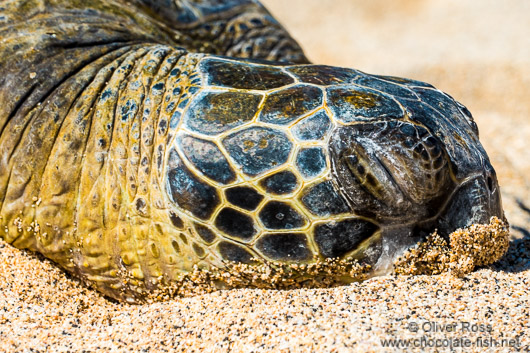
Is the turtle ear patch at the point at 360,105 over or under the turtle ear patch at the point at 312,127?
over

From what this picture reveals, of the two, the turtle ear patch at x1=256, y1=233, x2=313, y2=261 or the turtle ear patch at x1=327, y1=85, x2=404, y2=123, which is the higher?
the turtle ear patch at x1=327, y1=85, x2=404, y2=123

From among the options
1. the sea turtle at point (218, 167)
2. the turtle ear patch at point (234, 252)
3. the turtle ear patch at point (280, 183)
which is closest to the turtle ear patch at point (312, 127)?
the sea turtle at point (218, 167)

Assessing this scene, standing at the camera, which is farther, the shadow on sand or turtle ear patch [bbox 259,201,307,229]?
the shadow on sand

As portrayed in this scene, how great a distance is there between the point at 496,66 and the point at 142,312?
4.57 meters

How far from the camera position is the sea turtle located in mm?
1852

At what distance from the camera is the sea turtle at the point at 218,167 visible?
1.85m

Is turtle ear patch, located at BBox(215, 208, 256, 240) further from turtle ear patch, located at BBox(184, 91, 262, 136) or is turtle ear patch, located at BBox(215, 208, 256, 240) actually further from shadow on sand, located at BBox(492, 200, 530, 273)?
shadow on sand, located at BBox(492, 200, 530, 273)

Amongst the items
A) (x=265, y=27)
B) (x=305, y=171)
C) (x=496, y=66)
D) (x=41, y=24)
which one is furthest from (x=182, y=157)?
(x=496, y=66)

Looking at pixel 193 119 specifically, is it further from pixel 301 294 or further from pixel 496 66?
pixel 496 66

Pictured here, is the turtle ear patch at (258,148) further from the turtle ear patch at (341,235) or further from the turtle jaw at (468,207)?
the turtle jaw at (468,207)

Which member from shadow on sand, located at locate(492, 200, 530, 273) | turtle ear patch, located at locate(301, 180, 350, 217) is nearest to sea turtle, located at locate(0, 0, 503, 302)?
turtle ear patch, located at locate(301, 180, 350, 217)

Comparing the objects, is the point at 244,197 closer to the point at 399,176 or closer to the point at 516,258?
the point at 399,176

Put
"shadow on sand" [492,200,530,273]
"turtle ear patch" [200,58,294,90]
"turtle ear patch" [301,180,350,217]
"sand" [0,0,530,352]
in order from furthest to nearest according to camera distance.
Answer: "shadow on sand" [492,200,530,273]
"turtle ear patch" [200,58,294,90]
"turtle ear patch" [301,180,350,217]
"sand" [0,0,530,352]

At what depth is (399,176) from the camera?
185 centimetres
